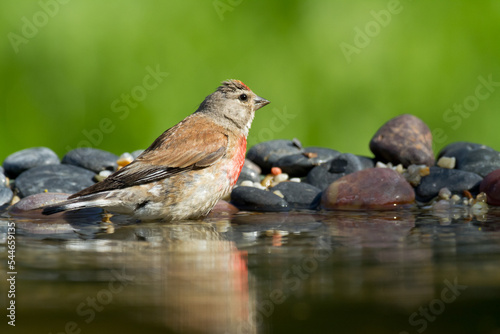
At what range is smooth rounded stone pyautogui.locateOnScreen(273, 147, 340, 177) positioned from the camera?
5.96 m

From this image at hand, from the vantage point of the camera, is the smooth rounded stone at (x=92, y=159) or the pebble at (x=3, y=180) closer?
the pebble at (x=3, y=180)

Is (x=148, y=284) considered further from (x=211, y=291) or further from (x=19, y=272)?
(x=19, y=272)

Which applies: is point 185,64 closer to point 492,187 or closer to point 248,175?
point 248,175

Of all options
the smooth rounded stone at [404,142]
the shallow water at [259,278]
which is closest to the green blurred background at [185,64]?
the smooth rounded stone at [404,142]

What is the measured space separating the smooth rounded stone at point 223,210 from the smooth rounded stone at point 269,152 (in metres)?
1.09

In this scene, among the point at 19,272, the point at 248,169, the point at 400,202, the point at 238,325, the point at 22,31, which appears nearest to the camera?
the point at 238,325

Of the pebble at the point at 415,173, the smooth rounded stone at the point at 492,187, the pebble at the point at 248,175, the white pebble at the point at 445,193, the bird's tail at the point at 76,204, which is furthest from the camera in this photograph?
the pebble at the point at 248,175

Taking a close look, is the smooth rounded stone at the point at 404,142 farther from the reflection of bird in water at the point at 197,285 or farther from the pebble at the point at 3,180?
the pebble at the point at 3,180

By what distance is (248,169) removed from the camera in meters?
5.93

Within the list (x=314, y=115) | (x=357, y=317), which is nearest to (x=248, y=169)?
(x=314, y=115)

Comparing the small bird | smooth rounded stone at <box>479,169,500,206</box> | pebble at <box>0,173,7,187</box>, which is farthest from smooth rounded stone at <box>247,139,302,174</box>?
pebble at <box>0,173,7,187</box>

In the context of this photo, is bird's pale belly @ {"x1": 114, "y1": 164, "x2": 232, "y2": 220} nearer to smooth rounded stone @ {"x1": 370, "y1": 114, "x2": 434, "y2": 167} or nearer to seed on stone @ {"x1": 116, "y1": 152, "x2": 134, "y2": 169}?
A: seed on stone @ {"x1": 116, "y1": 152, "x2": 134, "y2": 169}

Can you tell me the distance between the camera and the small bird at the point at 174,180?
4.31m

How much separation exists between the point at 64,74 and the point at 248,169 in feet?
6.77
